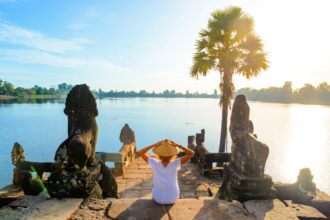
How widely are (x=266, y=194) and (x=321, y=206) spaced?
1.31 metres

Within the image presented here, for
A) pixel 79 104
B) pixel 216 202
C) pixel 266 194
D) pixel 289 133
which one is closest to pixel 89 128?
pixel 79 104

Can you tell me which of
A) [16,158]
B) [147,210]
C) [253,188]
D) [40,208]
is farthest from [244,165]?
[16,158]

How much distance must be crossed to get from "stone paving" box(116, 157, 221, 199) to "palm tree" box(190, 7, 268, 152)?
448cm

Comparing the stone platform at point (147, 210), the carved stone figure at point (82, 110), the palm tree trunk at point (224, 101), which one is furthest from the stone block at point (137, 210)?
the palm tree trunk at point (224, 101)

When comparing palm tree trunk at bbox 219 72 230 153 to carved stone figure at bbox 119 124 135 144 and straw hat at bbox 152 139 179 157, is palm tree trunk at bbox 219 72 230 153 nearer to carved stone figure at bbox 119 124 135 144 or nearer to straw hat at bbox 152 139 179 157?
carved stone figure at bbox 119 124 135 144

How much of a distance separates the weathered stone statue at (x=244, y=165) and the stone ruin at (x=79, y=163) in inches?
93.4

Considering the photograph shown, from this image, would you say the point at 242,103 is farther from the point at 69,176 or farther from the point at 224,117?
the point at 224,117

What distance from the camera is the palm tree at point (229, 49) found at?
1226cm

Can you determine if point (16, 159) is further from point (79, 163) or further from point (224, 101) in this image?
point (224, 101)

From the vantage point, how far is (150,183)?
7.70m

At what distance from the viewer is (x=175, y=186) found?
3791mm

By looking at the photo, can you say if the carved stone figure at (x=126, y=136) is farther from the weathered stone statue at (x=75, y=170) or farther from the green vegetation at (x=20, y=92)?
the green vegetation at (x=20, y=92)

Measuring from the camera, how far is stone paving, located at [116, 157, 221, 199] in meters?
6.81

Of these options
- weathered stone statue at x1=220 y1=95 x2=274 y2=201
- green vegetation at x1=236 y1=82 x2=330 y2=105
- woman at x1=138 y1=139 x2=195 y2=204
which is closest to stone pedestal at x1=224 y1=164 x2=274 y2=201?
weathered stone statue at x1=220 y1=95 x2=274 y2=201
